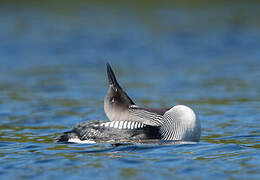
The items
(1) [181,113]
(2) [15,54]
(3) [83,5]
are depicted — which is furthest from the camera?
(3) [83,5]

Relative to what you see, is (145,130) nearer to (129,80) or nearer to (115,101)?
(115,101)

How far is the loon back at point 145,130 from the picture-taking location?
22.7 ft

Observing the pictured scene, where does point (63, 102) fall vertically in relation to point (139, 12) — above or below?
below

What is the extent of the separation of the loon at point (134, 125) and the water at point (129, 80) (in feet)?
0.76

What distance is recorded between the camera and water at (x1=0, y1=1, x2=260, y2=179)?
6031 millimetres

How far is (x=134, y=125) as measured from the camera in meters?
7.11

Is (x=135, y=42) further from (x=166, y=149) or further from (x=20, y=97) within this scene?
(x=166, y=149)

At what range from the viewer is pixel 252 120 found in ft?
29.2

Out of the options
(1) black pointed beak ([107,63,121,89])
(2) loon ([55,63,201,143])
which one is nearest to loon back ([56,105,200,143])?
(2) loon ([55,63,201,143])

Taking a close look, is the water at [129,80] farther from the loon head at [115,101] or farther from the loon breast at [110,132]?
the loon head at [115,101]

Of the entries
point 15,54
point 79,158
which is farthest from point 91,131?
point 15,54

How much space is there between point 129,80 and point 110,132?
627 cm

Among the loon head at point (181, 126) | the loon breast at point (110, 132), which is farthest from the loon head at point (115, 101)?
the loon head at point (181, 126)

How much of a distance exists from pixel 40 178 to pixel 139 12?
1665 cm
